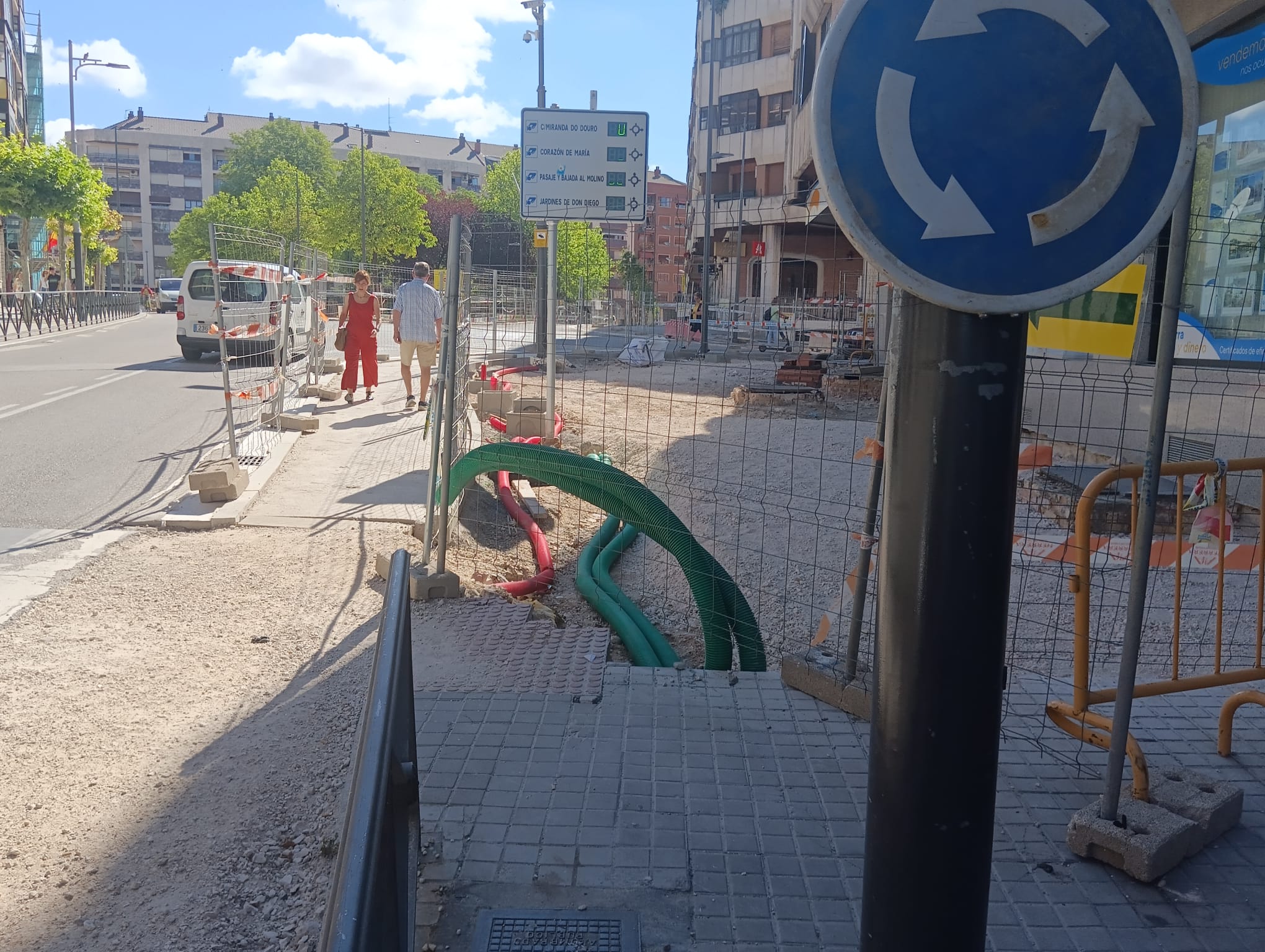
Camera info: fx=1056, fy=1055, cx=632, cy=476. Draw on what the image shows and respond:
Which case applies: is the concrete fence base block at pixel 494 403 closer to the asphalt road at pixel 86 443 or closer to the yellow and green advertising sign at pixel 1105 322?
the asphalt road at pixel 86 443

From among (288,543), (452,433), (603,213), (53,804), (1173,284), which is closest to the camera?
(1173,284)

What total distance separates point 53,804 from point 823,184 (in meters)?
3.42

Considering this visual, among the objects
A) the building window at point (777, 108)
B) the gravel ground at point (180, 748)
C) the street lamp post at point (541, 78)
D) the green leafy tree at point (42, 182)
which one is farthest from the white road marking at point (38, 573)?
the building window at point (777, 108)

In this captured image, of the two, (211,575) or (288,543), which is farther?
(288,543)

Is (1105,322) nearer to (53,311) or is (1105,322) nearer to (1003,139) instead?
(1003,139)

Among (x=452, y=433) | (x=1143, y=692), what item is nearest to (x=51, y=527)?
(x=452, y=433)

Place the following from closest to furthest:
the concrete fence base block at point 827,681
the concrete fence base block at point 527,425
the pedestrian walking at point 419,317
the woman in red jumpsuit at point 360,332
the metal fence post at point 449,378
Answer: the concrete fence base block at point 827,681
the metal fence post at point 449,378
the concrete fence base block at point 527,425
the pedestrian walking at point 419,317
the woman in red jumpsuit at point 360,332

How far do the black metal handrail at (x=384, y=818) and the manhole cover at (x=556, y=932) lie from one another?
244mm

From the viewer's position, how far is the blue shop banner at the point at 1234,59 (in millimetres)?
8219

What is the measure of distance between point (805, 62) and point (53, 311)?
27.9m

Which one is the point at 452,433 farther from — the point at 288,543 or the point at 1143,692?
the point at 1143,692

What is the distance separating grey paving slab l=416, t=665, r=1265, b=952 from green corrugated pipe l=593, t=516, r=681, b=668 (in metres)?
0.96

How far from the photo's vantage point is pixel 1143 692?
147 inches

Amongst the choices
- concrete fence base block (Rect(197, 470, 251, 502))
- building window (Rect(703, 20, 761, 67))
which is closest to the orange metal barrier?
concrete fence base block (Rect(197, 470, 251, 502))
